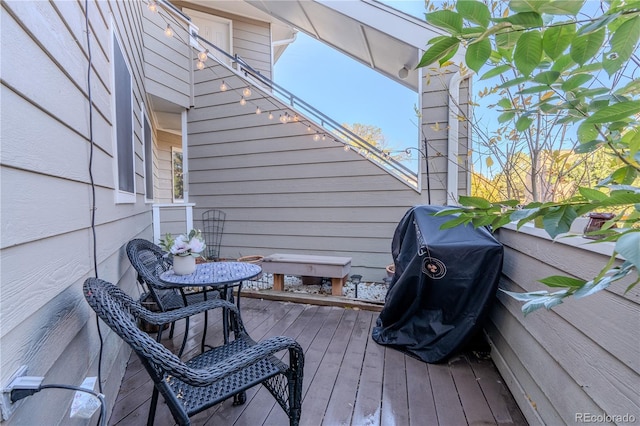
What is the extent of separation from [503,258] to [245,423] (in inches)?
75.6

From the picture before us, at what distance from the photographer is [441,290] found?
2.10 m

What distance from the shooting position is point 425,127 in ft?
11.7

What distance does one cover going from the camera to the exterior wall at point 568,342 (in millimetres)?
966

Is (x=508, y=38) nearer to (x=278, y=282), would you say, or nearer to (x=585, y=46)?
(x=585, y=46)

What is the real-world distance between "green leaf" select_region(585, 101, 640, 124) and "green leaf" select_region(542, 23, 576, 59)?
0.15 m

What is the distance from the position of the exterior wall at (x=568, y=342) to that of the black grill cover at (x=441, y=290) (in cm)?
16

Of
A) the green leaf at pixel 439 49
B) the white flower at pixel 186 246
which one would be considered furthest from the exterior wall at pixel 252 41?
the green leaf at pixel 439 49

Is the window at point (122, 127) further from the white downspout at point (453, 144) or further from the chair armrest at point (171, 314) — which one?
the white downspout at point (453, 144)

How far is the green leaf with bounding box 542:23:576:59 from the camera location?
60 centimetres

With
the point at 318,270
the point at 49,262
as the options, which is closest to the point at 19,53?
the point at 49,262

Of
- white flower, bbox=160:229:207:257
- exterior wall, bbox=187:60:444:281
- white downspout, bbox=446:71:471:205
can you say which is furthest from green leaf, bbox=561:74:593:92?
exterior wall, bbox=187:60:444:281

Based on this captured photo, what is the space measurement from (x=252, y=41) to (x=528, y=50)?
7071 millimetres

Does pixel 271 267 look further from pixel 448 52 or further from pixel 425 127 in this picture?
pixel 448 52

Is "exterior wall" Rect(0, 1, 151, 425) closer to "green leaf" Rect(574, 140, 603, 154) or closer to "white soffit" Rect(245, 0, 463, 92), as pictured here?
"green leaf" Rect(574, 140, 603, 154)
